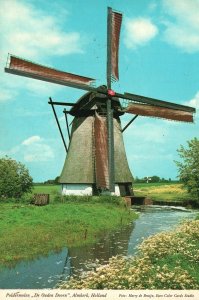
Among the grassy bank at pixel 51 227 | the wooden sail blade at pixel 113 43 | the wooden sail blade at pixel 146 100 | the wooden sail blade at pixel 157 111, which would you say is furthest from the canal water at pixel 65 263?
the wooden sail blade at pixel 113 43

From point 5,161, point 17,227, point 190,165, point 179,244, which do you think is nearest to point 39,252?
point 17,227

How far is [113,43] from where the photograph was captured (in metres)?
30.8

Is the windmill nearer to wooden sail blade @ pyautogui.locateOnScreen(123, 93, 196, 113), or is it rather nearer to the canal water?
wooden sail blade @ pyautogui.locateOnScreen(123, 93, 196, 113)

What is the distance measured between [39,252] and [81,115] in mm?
20037

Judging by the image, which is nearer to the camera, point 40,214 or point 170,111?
point 40,214

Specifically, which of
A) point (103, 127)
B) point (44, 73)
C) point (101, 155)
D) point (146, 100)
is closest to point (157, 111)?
point (146, 100)

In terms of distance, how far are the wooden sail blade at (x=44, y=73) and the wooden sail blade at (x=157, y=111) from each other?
369 centimetres

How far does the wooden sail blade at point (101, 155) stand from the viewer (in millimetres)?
29703

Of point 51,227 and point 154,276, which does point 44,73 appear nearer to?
point 51,227

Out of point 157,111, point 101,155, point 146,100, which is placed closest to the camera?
point 101,155

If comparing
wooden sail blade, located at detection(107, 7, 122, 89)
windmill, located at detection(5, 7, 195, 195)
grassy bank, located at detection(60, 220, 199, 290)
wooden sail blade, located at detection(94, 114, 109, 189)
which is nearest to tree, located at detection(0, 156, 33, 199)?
windmill, located at detection(5, 7, 195, 195)

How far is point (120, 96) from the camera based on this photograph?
30.8 meters

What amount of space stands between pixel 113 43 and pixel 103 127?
19.8 feet
